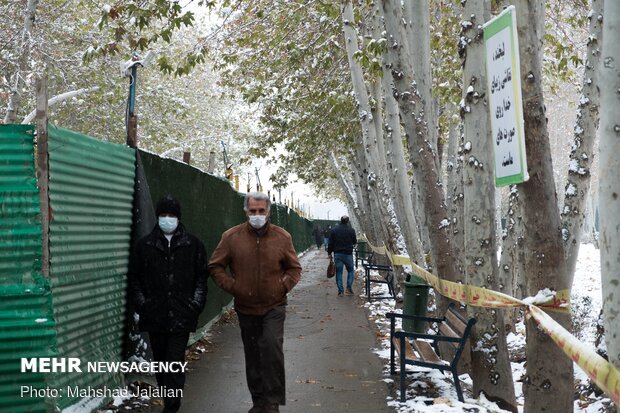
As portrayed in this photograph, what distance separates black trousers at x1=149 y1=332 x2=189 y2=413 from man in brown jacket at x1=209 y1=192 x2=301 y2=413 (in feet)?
1.83

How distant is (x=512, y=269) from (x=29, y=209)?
828cm

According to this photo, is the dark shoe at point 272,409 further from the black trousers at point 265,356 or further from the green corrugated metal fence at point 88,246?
the green corrugated metal fence at point 88,246

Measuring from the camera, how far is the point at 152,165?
26.2 feet

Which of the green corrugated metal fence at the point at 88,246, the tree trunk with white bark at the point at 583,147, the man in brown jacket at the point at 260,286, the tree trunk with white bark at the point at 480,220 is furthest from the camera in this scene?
the tree trunk with white bark at the point at 583,147

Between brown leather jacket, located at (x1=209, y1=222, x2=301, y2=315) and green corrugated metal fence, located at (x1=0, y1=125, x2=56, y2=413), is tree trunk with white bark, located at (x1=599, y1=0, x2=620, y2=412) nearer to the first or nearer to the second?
brown leather jacket, located at (x1=209, y1=222, x2=301, y2=315)

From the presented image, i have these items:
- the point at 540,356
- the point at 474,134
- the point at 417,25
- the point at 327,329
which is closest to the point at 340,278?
the point at 327,329

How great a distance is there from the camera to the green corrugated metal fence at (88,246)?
17.8 ft

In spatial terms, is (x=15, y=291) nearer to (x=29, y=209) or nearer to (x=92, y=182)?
(x=29, y=209)

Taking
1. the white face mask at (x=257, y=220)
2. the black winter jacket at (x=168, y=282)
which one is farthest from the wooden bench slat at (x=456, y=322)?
the black winter jacket at (x=168, y=282)

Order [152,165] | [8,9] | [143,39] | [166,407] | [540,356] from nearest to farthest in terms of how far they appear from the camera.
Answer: [540,356], [166,407], [152,165], [143,39], [8,9]

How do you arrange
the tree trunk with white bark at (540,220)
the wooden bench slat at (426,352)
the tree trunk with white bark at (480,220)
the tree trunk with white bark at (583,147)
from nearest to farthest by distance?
the tree trunk with white bark at (540,220), the tree trunk with white bark at (480,220), the wooden bench slat at (426,352), the tree trunk with white bark at (583,147)

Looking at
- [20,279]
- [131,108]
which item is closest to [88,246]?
[20,279]

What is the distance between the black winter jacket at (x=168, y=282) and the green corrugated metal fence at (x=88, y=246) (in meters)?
0.38

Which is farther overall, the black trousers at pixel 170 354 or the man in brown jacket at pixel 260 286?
the man in brown jacket at pixel 260 286
